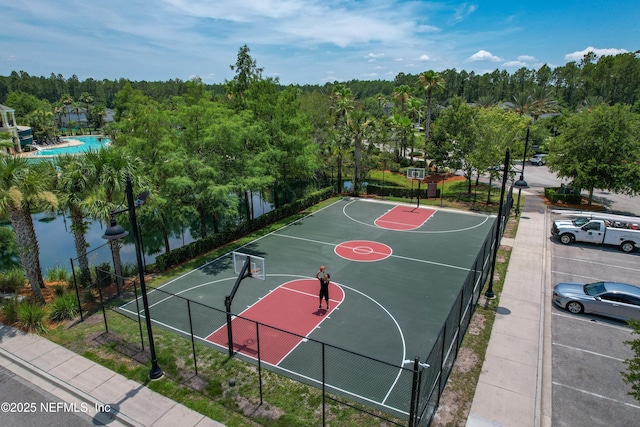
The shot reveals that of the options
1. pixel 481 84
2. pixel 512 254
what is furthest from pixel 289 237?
pixel 481 84

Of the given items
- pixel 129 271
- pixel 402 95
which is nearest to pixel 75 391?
pixel 129 271

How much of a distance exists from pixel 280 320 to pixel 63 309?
8589mm

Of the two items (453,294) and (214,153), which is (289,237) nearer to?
(214,153)

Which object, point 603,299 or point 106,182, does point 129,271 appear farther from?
point 603,299

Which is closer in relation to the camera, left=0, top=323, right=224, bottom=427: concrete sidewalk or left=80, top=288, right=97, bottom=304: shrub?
left=0, top=323, right=224, bottom=427: concrete sidewalk

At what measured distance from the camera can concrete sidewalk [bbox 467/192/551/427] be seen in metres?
10.6

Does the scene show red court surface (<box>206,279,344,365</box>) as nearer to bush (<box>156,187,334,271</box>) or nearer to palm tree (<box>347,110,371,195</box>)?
bush (<box>156,187,334,271</box>)

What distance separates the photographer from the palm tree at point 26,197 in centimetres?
1441

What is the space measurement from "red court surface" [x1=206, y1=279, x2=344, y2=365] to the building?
2590 inches

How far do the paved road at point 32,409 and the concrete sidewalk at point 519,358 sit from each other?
34.5 feet

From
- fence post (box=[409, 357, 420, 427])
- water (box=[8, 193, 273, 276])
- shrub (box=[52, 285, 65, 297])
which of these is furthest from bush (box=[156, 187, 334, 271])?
fence post (box=[409, 357, 420, 427])

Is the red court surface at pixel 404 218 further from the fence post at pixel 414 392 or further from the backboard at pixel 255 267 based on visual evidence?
the fence post at pixel 414 392

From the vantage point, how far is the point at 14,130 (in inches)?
2611

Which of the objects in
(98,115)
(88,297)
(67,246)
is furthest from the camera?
(98,115)
